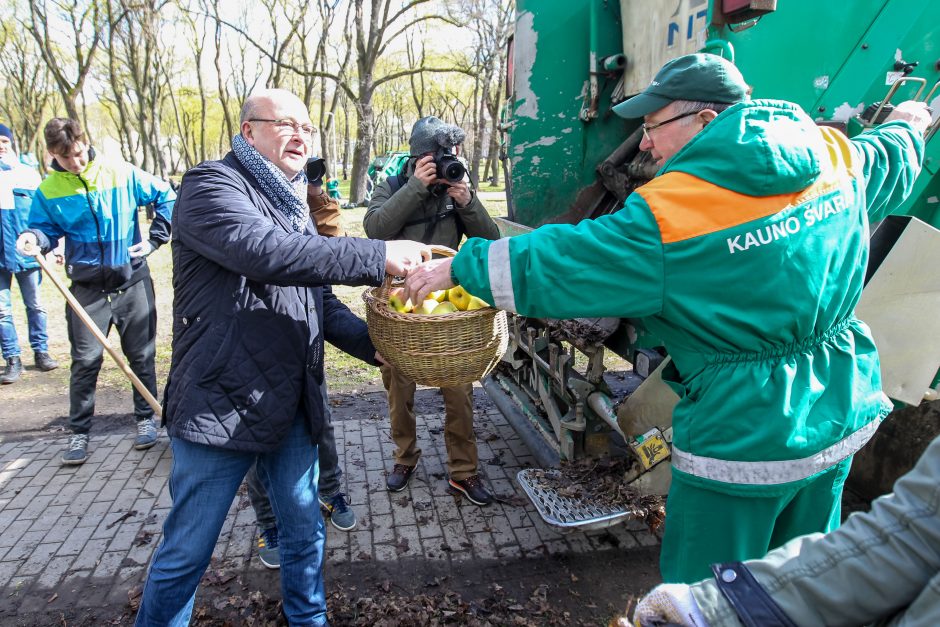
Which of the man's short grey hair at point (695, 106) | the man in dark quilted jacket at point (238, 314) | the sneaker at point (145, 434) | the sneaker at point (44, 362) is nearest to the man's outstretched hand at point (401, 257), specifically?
the man in dark quilted jacket at point (238, 314)

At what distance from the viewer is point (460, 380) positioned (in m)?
→ 2.37

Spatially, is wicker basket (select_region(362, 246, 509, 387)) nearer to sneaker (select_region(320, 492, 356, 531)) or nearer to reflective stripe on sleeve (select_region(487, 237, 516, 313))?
reflective stripe on sleeve (select_region(487, 237, 516, 313))

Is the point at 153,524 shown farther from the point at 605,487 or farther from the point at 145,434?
the point at 605,487

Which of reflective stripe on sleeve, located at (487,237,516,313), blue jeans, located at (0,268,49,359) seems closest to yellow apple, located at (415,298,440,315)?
reflective stripe on sleeve, located at (487,237,516,313)

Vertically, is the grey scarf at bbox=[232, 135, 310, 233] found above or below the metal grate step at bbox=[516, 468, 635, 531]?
above

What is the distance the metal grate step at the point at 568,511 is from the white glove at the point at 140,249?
294 centimetres

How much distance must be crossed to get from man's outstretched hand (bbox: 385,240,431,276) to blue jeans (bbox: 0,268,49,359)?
17.3 ft

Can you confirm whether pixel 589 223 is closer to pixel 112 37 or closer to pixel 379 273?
pixel 379 273

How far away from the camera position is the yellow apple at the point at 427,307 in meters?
2.35

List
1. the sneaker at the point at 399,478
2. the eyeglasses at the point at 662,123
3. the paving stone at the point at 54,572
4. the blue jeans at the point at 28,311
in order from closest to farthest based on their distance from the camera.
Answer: the eyeglasses at the point at 662,123 → the paving stone at the point at 54,572 → the sneaker at the point at 399,478 → the blue jeans at the point at 28,311

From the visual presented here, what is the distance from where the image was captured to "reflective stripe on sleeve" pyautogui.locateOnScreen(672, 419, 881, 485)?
1.65 meters

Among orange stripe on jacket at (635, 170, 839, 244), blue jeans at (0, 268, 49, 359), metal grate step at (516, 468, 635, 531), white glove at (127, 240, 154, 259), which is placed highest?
orange stripe on jacket at (635, 170, 839, 244)

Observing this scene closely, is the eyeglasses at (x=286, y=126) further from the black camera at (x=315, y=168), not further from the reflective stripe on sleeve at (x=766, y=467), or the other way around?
the reflective stripe on sleeve at (x=766, y=467)

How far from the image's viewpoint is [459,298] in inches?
96.3
